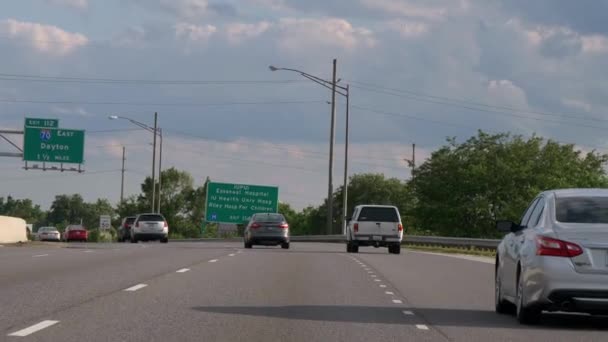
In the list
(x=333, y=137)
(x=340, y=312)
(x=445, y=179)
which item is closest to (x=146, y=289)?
(x=340, y=312)

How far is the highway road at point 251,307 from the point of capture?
12.7m

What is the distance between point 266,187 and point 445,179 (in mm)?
18758

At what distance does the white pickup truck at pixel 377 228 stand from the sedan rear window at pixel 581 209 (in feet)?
98.7

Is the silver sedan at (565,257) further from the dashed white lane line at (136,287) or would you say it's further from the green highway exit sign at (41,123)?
the green highway exit sign at (41,123)

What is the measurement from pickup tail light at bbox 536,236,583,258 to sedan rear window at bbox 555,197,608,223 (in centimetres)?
48

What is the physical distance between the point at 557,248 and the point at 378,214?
31.4 meters

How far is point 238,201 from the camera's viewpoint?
80312 mm

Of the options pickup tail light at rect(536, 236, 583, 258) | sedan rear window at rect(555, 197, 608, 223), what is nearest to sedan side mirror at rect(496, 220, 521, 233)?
sedan rear window at rect(555, 197, 608, 223)

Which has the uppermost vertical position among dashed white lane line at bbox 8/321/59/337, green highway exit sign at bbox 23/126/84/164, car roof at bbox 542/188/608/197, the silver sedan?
green highway exit sign at bbox 23/126/84/164

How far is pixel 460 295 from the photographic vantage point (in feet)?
65.9

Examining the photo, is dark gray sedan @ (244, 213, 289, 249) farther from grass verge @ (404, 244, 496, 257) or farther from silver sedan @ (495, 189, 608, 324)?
silver sedan @ (495, 189, 608, 324)

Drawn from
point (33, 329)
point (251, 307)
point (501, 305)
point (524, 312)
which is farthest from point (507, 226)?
point (33, 329)

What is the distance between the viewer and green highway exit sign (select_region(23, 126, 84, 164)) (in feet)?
214

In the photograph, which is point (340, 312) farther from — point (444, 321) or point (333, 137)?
point (333, 137)
